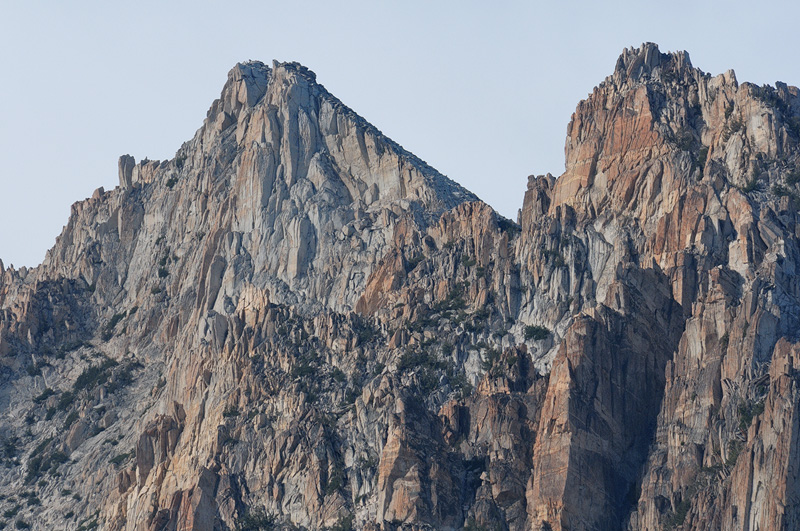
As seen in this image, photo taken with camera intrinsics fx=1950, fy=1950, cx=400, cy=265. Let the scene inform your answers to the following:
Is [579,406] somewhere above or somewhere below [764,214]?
below

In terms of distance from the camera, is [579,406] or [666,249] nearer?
[579,406]

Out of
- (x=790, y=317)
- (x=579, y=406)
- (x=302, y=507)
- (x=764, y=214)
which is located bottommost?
(x=302, y=507)

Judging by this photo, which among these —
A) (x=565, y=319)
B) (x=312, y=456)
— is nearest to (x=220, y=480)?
(x=312, y=456)

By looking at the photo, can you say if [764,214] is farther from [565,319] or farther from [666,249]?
[565,319]

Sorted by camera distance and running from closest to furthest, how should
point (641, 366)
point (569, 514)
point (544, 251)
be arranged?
point (569, 514) → point (641, 366) → point (544, 251)

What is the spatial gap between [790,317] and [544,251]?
31121 millimetres

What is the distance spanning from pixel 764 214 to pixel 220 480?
183 feet


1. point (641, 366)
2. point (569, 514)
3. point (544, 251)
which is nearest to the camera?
point (569, 514)

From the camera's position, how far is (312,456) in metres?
179

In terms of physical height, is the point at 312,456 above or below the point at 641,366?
below

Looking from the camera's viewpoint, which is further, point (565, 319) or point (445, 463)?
point (565, 319)

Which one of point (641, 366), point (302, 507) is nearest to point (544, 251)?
point (641, 366)

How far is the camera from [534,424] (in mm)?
171250

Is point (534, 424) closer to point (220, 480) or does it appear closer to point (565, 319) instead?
point (565, 319)
